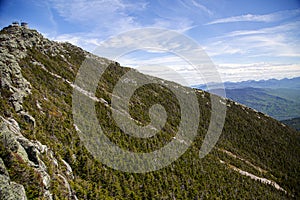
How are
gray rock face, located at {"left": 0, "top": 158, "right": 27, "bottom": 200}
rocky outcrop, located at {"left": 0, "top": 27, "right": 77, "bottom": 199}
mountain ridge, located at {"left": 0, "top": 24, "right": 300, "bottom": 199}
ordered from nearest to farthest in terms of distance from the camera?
gray rock face, located at {"left": 0, "top": 158, "right": 27, "bottom": 200}
rocky outcrop, located at {"left": 0, "top": 27, "right": 77, "bottom": 199}
mountain ridge, located at {"left": 0, "top": 24, "right": 300, "bottom": 199}

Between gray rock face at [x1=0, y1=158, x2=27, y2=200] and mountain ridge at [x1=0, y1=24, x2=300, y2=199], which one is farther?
mountain ridge at [x1=0, y1=24, x2=300, y2=199]

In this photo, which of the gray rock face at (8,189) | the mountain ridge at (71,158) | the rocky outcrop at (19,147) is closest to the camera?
the gray rock face at (8,189)

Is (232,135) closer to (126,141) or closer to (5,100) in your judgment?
(126,141)

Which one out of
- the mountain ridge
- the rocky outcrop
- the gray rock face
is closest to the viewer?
the gray rock face

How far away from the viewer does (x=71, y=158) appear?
28.7 metres

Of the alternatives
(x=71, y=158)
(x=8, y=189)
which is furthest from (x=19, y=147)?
(x=71, y=158)

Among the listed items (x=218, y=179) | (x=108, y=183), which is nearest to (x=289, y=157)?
(x=218, y=179)

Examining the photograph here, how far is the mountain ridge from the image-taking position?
17.9 m

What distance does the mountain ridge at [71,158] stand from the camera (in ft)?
58.8

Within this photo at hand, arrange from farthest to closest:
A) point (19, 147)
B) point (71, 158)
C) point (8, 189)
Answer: point (71, 158)
point (19, 147)
point (8, 189)

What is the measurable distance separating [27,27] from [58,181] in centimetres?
9207

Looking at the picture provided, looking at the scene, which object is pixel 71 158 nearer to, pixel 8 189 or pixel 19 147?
pixel 19 147

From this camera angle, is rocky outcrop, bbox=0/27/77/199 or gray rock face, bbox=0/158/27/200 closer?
gray rock face, bbox=0/158/27/200

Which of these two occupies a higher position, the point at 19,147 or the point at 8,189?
the point at 19,147
